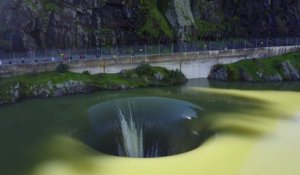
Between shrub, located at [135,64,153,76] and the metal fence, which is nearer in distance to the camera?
the metal fence

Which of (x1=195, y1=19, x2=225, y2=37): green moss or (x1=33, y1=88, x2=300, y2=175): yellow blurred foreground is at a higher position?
(x1=195, y1=19, x2=225, y2=37): green moss

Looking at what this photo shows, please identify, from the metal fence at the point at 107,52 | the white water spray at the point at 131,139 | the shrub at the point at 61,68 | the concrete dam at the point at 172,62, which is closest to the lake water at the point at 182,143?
the white water spray at the point at 131,139

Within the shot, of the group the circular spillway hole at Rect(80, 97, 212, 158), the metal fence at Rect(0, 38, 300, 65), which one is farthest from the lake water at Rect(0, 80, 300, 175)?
the metal fence at Rect(0, 38, 300, 65)

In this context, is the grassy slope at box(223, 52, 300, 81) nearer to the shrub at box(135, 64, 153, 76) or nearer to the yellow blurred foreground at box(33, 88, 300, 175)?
the shrub at box(135, 64, 153, 76)

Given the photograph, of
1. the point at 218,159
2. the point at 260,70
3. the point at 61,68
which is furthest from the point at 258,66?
the point at 218,159

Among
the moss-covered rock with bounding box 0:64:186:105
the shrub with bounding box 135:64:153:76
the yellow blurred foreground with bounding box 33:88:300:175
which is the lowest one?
the yellow blurred foreground with bounding box 33:88:300:175

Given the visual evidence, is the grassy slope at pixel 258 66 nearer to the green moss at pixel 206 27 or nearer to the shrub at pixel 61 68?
the green moss at pixel 206 27

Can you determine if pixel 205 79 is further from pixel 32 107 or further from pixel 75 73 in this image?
pixel 32 107
